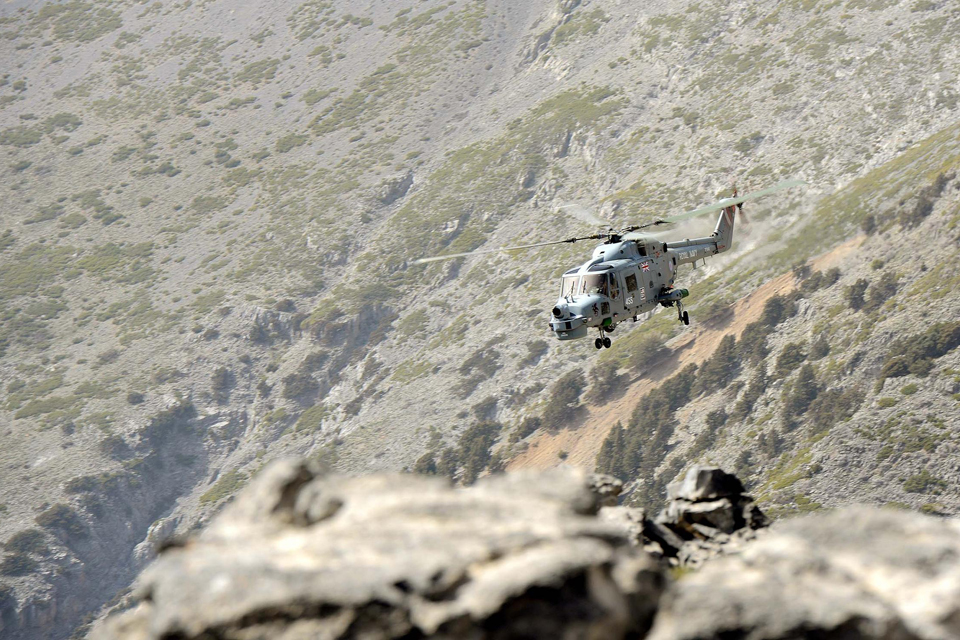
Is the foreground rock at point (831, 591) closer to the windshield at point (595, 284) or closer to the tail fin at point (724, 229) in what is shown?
the windshield at point (595, 284)

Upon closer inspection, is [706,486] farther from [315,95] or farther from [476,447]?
[315,95]

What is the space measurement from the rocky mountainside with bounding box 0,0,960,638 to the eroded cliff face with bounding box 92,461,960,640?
3275cm

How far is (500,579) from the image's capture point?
934 cm

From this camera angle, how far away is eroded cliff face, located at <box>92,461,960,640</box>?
924 centimetres

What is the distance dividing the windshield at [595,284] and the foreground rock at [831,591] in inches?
861

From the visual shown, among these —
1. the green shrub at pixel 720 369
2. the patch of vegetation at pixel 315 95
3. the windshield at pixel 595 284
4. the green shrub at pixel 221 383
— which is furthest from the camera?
the patch of vegetation at pixel 315 95

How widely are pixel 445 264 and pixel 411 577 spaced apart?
11177cm

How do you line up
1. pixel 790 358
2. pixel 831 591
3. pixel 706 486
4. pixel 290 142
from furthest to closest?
pixel 290 142 → pixel 790 358 → pixel 706 486 → pixel 831 591

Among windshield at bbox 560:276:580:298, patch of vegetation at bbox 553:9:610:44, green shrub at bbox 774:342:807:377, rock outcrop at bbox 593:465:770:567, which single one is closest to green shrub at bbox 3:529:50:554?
green shrub at bbox 774:342:807:377

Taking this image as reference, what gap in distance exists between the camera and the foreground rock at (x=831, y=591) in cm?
938

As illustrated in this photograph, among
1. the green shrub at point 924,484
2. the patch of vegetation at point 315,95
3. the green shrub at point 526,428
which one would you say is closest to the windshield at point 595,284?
the green shrub at point 924,484

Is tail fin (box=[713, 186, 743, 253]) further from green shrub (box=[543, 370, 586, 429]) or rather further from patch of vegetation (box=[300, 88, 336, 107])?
patch of vegetation (box=[300, 88, 336, 107])

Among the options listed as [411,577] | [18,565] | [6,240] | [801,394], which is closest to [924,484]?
[801,394]

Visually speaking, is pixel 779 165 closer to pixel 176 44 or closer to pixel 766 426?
pixel 766 426
